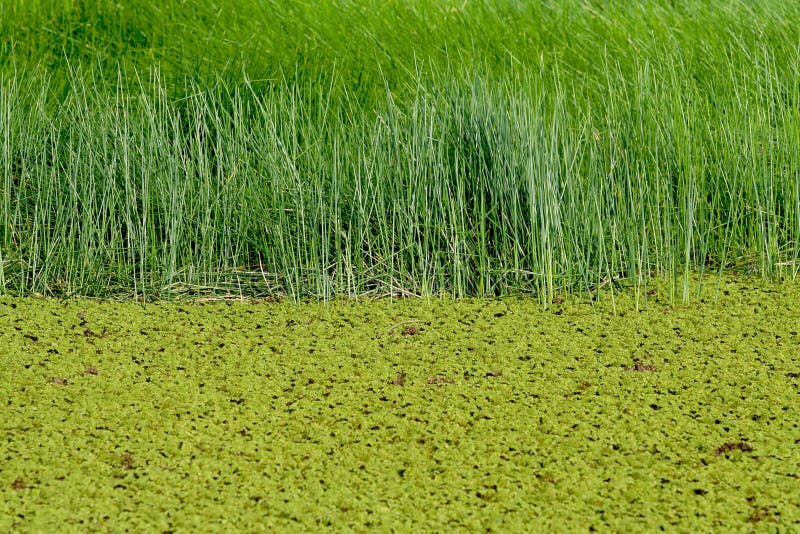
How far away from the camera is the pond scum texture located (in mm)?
1896

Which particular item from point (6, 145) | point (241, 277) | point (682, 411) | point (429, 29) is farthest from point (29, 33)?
point (682, 411)

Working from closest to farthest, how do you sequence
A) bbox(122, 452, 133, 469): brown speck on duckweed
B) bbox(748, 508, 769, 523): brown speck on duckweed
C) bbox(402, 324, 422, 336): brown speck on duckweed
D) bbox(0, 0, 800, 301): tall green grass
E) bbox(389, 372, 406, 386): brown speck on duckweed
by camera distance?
bbox(748, 508, 769, 523): brown speck on duckweed, bbox(122, 452, 133, 469): brown speck on duckweed, bbox(389, 372, 406, 386): brown speck on duckweed, bbox(402, 324, 422, 336): brown speck on duckweed, bbox(0, 0, 800, 301): tall green grass

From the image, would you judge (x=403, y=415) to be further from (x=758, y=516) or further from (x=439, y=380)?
(x=758, y=516)

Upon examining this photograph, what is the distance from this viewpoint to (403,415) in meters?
2.28

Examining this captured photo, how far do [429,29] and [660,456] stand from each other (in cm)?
294

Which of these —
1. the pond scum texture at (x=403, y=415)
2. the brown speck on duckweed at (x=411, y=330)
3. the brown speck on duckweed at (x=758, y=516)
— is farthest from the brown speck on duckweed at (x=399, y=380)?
the brown speck on duckweed at (x=758, y=516)

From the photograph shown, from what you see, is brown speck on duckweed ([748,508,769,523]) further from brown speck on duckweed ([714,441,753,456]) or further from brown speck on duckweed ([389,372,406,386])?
brown speck on duckweed ([389,372,406,386])

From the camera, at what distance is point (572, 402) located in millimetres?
2342

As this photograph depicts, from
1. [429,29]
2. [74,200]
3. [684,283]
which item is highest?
[429,29]

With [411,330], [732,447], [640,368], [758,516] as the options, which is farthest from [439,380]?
[758,516]

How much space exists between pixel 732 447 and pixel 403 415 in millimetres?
749

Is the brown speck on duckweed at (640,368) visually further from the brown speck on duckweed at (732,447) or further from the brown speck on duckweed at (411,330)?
the brown speck on duckweed at (411,330)

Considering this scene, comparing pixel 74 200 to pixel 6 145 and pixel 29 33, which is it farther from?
pixel 29 33

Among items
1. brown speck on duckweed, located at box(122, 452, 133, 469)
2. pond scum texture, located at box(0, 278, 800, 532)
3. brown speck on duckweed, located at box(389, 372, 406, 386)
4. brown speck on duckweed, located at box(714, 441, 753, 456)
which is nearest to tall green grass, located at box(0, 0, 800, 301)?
pond scum texture, located at box(0, 278, 800, 532)
